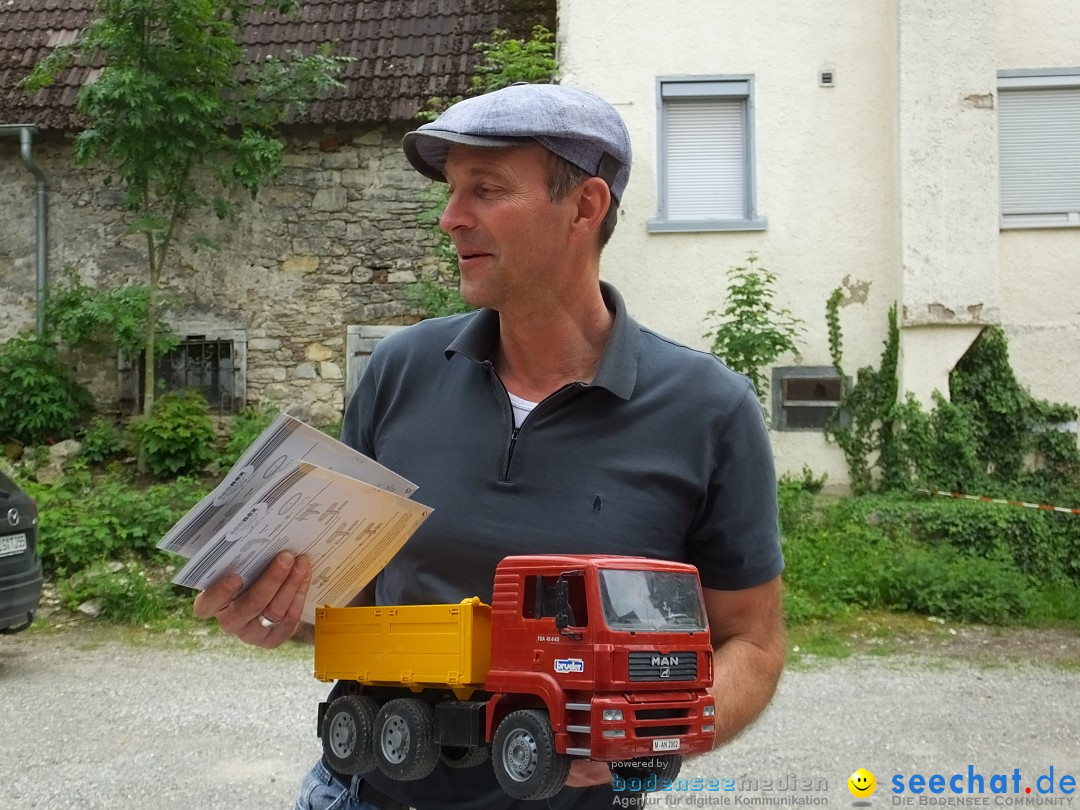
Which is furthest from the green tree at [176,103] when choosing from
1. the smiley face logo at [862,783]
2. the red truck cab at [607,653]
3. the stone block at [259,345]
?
the red truck cab at [607,653]

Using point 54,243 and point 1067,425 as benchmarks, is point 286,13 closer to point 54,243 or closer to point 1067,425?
point 54,243

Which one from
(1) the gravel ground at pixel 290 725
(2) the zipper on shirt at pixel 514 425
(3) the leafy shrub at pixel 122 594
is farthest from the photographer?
(3) the leafy shrub at pixel 122 594

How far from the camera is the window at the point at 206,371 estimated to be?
13688 millimetres

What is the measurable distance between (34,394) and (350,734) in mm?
12291

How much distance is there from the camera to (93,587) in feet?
32.4

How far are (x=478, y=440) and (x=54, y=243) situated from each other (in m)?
13.0

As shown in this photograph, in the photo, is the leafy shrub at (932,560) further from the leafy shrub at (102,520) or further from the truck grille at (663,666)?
the truck grille at (663,666)

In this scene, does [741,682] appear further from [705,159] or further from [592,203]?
[705,159]

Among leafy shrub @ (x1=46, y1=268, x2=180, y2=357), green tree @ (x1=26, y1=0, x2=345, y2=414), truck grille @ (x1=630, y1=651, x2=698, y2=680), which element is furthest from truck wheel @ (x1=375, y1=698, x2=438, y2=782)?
leafy shrub @ (x1=46, y1=268, x2=180, y2=357)

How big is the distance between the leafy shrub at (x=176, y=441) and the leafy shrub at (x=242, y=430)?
0.71 ft

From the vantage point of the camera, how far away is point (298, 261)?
45.0ft

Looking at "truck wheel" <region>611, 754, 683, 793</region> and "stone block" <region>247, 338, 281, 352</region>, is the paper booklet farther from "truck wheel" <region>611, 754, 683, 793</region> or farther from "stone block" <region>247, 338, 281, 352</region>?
"stone block" <region>247, 338, 281, 352</region>

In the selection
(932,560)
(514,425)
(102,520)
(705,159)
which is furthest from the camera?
(705,159)

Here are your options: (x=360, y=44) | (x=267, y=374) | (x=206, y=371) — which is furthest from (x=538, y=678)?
(x=360, y=44)
